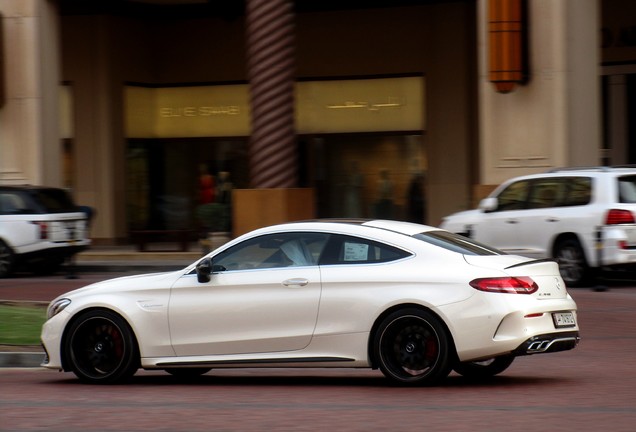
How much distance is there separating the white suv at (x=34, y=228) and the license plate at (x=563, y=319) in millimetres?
14863

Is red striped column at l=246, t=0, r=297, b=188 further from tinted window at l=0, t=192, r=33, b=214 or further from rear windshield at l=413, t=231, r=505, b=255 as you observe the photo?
rear windshield at l=413, t=231, r=505, b=255

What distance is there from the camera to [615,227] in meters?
18.1

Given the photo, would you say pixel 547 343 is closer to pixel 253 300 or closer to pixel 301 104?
pixel 253 300

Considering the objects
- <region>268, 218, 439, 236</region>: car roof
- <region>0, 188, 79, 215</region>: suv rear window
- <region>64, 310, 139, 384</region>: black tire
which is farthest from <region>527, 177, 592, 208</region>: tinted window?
<region>64, 310, 139, 384</region>: black tire

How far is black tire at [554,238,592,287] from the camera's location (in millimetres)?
18578

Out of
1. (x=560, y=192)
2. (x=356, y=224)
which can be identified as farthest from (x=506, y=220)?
(x=356, y=224)

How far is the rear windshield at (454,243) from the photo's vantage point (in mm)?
10188

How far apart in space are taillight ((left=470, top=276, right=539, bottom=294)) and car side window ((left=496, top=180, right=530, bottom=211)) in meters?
10.2

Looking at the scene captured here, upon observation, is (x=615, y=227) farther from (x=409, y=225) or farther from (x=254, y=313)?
(x=254, y=313)

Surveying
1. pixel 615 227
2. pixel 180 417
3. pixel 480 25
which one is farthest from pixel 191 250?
pixel 180 417

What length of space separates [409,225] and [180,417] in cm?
297

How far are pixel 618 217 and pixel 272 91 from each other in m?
9.29

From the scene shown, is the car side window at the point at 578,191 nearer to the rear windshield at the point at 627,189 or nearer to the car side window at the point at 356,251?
the rear windshield at the point at 627,189

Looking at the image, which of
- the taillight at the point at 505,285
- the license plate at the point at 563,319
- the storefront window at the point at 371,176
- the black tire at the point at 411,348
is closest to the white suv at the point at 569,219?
the license plate at the point at 563,319
